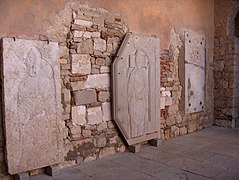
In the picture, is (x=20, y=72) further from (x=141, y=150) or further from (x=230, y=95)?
(x=230, y=95)

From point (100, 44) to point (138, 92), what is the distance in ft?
2.75

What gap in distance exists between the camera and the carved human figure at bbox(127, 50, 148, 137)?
11.5 ft

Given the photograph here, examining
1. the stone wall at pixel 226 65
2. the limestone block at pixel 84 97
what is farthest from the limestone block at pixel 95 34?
the stone wall at pixel 226 65

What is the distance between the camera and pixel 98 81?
10.6 ft

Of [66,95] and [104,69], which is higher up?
[104,69]

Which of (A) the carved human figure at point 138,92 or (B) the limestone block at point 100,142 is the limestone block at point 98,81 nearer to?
(A) the carved human figure at point 138,92

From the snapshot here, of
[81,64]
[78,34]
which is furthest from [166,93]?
[78,34]

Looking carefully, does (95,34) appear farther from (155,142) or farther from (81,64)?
(155,142)

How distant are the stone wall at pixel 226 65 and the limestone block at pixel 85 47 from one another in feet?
9.61

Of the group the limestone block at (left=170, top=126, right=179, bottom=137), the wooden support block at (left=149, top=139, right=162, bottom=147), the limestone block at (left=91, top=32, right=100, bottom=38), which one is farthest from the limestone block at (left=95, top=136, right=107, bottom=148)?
the limestone block at (left=170, top=126, right=179, bottom=137)

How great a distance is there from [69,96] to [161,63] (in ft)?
5.49

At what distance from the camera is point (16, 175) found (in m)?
2.59

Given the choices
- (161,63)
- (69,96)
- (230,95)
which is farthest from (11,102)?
(230,95)

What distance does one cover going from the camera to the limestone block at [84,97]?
9.99 feet
